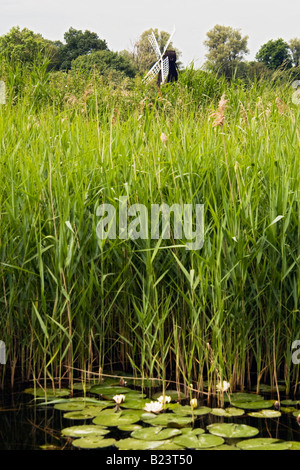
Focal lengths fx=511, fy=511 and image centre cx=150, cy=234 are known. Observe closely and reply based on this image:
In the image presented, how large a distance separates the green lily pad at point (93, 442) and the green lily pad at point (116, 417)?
0.12 meters

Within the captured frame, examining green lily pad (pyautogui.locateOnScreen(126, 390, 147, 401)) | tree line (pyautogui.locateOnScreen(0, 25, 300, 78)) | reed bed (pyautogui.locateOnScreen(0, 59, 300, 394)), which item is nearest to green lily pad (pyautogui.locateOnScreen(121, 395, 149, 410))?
green lily pad (pyautogui.locateOnScreen(126, 390, 147, 401))

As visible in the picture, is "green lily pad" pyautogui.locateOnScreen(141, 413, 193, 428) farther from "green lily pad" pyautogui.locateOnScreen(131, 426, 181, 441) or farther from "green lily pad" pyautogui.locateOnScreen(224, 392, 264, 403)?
"green lily pad" pyautogui.locateOnScreen(224, 392, 264, 403)

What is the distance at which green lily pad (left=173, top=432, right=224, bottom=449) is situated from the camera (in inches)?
72.8

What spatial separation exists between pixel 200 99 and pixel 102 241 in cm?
526

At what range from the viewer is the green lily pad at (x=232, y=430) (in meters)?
1.94

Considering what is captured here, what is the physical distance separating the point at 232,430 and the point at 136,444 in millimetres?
385

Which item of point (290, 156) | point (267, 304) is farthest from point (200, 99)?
point (267, 304)

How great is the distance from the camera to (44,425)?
2.10 m

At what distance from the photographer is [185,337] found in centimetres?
246

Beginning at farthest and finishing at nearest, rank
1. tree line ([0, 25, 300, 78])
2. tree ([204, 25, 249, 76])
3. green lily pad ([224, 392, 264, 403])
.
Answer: tree ([204, 25, 249, 76]), tree line ([0, 25, 300, 78]), green lily pad ([224, 392, 264, 403])

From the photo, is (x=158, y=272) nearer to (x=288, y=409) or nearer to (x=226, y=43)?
(x=288, y=409)

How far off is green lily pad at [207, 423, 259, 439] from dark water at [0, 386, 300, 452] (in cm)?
5

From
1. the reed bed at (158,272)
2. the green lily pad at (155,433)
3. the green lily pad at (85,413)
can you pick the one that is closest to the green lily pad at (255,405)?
the reed bed at (158,272)
